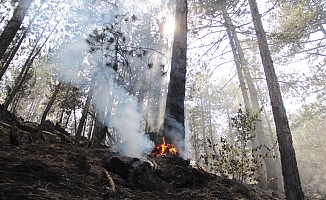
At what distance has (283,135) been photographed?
524cm

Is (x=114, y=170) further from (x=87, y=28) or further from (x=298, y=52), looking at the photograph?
(x=298, y=52)

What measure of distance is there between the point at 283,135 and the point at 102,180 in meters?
4.50

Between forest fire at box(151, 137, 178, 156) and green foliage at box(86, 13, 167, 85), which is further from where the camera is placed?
green foliage at box(86, 13, 167, 85)

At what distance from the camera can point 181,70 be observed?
6.52m

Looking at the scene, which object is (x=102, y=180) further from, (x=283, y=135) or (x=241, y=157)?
(x=283, y=135)

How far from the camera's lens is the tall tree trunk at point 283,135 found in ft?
15.1

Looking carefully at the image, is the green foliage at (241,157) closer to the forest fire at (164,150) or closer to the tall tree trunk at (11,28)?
the forest fire at (164,150)

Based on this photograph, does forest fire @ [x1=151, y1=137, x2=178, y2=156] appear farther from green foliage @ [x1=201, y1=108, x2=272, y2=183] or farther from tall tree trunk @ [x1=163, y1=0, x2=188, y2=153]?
green foliage @ [x1=201, y1=108, x2=272, y2=183]

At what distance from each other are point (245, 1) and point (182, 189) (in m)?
10.6

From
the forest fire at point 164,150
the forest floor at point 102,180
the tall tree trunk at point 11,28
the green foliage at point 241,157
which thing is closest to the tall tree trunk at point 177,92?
the forest fire at point 164,150

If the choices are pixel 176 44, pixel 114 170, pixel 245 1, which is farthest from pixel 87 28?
pixel 114 170

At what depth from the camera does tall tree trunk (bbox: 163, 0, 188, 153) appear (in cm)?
574

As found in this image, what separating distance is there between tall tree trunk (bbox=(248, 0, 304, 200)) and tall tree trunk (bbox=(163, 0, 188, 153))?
2.47 m

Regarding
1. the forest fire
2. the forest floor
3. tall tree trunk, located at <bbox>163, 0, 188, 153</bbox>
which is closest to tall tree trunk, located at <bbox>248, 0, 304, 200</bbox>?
the forest floor
